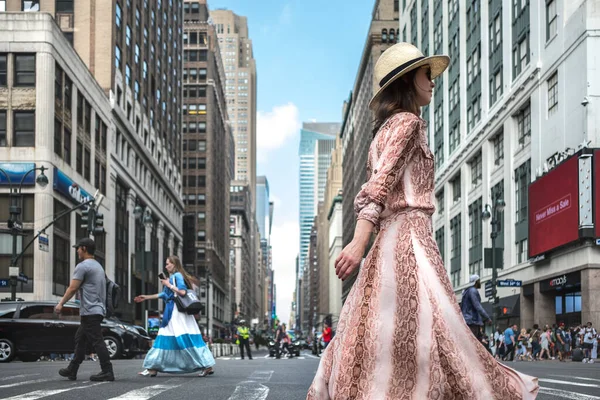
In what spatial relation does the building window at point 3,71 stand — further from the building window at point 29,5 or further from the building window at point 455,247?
the building window at point 455,247

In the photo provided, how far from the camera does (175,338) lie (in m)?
11.7

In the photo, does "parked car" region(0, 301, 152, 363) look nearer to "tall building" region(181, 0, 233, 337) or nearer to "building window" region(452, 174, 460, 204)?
"building window" region(452, 174, 460, 204)

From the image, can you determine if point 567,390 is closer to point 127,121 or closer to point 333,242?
point 127,121

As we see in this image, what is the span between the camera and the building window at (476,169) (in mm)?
47250

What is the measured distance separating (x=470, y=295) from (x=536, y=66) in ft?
79.7

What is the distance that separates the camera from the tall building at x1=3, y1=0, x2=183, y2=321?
4372 cm

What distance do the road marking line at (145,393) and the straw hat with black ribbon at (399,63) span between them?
4.74 m

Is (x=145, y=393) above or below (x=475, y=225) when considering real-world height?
below

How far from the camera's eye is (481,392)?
4.00 metres

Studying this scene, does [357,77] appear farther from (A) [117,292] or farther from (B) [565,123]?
(A) [117,292]

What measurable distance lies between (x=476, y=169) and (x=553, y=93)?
14445mm

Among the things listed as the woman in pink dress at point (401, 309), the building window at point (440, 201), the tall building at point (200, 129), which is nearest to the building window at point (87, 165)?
the building window at point (440, 201)

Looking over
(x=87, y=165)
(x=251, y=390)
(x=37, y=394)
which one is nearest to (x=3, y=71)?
(x=87, y=165)

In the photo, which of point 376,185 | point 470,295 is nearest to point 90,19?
point 470,295
